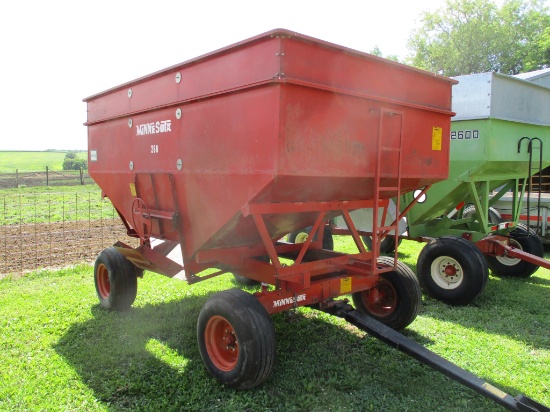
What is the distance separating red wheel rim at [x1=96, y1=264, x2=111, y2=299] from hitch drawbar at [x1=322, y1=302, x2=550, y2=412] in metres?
2.90

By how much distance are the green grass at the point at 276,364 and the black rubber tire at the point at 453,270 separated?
195 millimetres

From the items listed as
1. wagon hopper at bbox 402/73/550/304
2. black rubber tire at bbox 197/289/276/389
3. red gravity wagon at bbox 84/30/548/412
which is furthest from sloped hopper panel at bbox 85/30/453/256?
wagon hopper at bbox 402/73/550/304

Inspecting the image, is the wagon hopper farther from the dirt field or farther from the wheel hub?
the dirt field

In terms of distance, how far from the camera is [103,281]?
5707 mm

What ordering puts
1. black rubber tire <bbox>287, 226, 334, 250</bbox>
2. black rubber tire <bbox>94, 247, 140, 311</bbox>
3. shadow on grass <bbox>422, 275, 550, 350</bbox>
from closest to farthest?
shadow on grass <bbox>422, 275, 550, 350</bbox> < black rubber tire <bbox>94, 247, 140, 311</bbox> < black rubber tire <bbox>287, 226, 334, 250</bbox>

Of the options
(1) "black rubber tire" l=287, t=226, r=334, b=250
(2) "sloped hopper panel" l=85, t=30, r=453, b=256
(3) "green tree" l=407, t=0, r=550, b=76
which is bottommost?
(1) "black rubber tire" l=287, t=226, r=334, b=250

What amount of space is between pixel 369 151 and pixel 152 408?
258 centimetres

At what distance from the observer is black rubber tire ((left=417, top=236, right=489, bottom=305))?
5723 millimetres

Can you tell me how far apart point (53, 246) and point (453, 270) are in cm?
700

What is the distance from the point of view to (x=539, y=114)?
698 cm

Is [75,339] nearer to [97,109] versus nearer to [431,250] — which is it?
[97,109]

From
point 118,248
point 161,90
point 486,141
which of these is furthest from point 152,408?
point 486,141

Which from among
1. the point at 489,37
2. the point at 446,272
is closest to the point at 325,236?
the point at 446,272

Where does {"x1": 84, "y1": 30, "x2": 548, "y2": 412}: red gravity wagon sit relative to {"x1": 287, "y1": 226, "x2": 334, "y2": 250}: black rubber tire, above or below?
above
